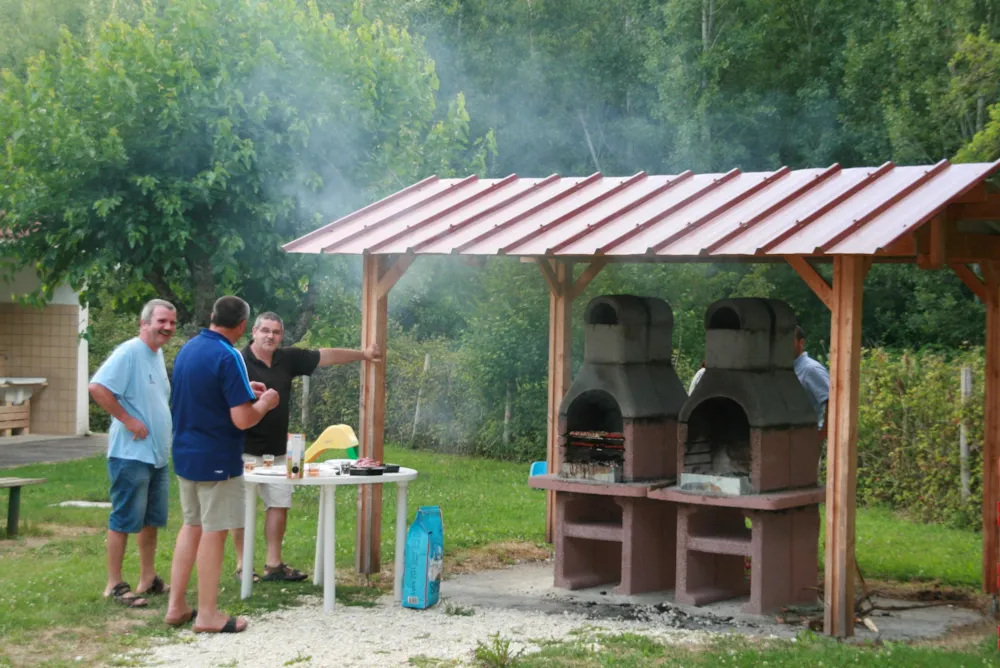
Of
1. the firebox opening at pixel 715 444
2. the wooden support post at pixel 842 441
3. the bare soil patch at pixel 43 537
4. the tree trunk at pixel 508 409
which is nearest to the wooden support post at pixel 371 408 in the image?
the firebox opening at pixel 715 444

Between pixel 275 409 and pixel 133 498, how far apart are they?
3.76ft

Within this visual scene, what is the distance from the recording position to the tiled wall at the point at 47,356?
19844 mm

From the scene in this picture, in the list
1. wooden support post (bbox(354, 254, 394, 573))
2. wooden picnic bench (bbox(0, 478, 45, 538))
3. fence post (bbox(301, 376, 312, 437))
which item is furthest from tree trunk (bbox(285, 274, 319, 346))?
wooden support post (bbox(354, 254, 394, 573))

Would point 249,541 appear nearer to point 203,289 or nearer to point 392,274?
point 392,274

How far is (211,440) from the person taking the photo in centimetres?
734

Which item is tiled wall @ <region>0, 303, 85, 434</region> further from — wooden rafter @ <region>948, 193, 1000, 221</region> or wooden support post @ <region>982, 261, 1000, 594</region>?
wooden rafter @ <region>948, 193, 1000, 221</region>

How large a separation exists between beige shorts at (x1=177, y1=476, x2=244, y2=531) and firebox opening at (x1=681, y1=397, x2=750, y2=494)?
301 cm

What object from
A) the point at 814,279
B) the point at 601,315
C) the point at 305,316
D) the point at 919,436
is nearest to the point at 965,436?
the point at 919,436

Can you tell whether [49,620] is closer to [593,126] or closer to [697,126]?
[697,126]

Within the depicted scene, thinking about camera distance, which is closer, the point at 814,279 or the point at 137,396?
the point at 814,279

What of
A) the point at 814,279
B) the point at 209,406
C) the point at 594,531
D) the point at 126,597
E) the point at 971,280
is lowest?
the point at 126,597

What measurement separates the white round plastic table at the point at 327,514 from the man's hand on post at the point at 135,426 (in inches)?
27.0

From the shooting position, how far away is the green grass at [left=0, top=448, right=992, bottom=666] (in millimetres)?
7605

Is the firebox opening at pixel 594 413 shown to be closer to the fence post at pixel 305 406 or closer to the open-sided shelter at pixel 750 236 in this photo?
the open-sided shelter at pixel 750 236
